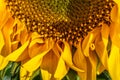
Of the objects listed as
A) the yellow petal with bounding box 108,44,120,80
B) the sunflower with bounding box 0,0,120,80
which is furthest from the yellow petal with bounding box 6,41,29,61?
the yellow petal with bounding box 108,44,120,80

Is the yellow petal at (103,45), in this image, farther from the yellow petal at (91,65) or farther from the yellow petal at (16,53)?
the yellow petal at (16,53)

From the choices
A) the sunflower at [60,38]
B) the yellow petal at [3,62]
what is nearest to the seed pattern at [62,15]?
the sunflower at [60,38]

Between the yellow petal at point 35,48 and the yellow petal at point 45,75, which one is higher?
the yellow petal at point 35,48

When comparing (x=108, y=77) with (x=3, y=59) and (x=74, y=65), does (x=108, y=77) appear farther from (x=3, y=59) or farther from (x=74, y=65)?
(x=3, y=59)

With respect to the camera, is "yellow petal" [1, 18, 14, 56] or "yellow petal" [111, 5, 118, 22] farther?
"yellow petal" [1, 18, 14, 56]

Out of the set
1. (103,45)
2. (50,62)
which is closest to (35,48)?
(50,62)

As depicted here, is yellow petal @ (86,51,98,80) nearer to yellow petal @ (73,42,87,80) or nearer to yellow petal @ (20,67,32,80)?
yellow petal @ (73,42,87,80)

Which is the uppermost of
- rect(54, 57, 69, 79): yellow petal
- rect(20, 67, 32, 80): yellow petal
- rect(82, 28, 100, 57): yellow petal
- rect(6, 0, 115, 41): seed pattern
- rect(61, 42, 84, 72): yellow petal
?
rect(6, 0, 115, 41): seed pattern

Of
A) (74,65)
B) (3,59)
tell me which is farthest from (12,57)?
(74,65)
